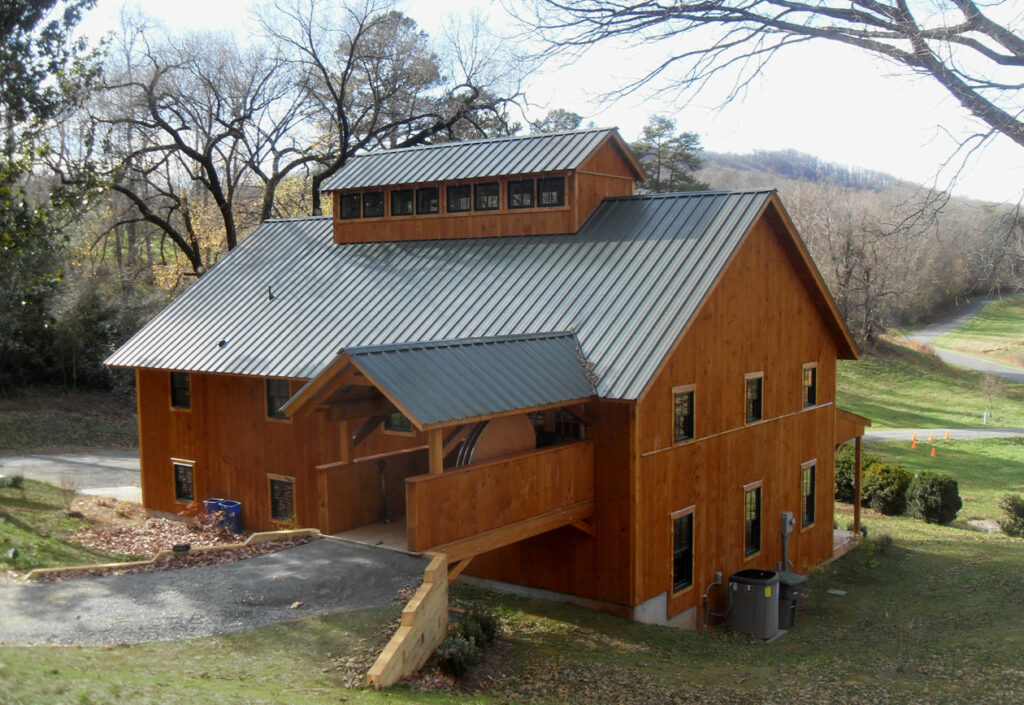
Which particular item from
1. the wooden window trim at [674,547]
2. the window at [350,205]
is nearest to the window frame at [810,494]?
the wooden window trim at [674,547]

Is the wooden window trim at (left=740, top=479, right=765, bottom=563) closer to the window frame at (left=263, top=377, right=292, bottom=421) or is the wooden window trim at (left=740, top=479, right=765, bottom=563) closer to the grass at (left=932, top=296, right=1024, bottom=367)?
the window frame at (left=263, top=377, right=292, bottom=421)

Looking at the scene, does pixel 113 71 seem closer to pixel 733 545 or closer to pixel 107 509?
pixel 107 509

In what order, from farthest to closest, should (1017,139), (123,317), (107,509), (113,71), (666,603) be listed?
(123,317), (113,71), (107,509), (666,603), (1017,139)

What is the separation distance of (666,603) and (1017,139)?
9113 mm

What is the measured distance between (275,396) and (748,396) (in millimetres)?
9895

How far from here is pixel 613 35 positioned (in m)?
11.7

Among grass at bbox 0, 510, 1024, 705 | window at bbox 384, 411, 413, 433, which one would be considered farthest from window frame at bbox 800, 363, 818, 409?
window at bbox 384, 411, 413, 433

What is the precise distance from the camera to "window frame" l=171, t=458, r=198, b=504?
21031 millimetres

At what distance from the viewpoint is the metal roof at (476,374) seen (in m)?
11.9

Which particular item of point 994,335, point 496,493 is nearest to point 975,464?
point 496,493

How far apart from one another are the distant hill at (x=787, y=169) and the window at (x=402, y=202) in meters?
81.7

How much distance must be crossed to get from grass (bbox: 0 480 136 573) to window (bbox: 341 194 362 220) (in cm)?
929

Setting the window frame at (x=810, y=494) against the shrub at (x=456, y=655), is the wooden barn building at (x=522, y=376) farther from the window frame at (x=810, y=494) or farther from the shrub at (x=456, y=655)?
the shrub at (x=456, y=655)

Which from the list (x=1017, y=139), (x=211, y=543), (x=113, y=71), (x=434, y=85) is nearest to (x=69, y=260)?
(x=113, y=71)
